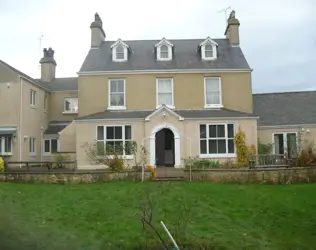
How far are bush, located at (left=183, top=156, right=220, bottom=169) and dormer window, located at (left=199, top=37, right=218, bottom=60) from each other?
8508 mm

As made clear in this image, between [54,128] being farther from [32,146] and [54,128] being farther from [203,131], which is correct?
[203,131]

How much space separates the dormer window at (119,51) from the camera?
30.4 metres

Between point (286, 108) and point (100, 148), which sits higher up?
point (286, 108)

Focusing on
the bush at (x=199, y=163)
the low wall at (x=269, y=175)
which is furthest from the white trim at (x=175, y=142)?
the low wall at (x=269, y=175)

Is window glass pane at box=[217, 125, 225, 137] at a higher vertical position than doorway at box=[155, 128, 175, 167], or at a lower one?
higher

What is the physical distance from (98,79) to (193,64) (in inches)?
280

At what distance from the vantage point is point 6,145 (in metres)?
29.4

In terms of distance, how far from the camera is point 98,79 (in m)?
29.3

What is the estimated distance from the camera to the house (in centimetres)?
2641

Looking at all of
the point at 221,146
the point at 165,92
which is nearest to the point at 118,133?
the point at 165,92

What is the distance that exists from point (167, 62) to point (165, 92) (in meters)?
2.54

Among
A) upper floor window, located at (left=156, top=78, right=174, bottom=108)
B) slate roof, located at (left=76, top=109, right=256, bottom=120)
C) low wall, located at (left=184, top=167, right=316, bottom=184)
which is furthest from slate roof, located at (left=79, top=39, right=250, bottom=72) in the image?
low wall, located at (left=184, top=167, right=316, bottom=184)

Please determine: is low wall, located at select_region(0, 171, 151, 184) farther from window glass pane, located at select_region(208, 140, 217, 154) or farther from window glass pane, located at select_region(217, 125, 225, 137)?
window glass pane, located at select_region(217, 125, 225, 137)

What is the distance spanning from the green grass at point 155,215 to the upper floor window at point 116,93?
11.7 meters
